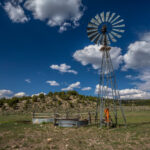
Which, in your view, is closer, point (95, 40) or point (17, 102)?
point (95, 40)

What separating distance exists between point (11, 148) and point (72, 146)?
3040mm

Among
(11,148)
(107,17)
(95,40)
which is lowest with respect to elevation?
(11,148)

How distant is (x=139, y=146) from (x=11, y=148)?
643cm

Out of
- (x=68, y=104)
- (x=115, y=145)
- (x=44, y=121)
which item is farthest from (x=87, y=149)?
(x=68, y=104)

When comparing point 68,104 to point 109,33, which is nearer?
point 109,33

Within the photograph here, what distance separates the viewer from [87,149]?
693cm

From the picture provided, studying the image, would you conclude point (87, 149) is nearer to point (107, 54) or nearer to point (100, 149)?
point (100, 149)

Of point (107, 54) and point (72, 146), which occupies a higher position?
point (107, 54)

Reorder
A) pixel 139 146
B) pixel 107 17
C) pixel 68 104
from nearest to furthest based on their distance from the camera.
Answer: pixel 139 146 < pixel 107 17 < pixel 68 104

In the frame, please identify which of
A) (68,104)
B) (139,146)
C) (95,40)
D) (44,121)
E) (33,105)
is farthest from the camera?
(68,104)

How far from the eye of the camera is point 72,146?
293 inches

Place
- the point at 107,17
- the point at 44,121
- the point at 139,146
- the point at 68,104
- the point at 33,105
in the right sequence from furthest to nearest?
the point at 68,104
the point at 33,105
the point at 44,121
the point at 107,17
the point at 139,146

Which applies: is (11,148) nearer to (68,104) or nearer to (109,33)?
(109,33)

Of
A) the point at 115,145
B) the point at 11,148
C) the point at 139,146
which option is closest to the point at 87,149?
the point at 115,145
